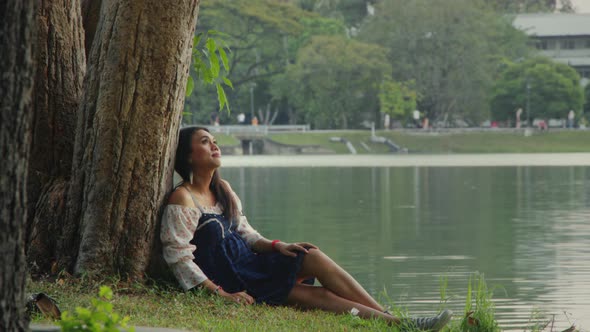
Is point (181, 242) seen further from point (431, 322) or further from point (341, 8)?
point (341, 8)

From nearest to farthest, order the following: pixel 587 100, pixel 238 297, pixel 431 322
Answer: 1. pixel 431 322
2. pixel 238 297
3. pixel 587 100

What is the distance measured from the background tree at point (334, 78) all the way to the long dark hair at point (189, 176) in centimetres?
5728

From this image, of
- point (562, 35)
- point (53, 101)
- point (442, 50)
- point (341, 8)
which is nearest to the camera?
point (53, 101)

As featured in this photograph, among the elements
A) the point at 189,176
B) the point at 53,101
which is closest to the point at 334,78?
the point at 53,101

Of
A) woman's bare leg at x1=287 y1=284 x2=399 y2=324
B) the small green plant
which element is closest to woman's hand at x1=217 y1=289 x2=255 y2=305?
woman's bare leg at x1=287 y1=284 x2=399 y2=324

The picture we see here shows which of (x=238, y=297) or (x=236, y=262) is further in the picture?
(x=236, y=262)

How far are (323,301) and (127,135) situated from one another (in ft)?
4.09

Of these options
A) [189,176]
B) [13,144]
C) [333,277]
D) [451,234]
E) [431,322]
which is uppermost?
[13,144]

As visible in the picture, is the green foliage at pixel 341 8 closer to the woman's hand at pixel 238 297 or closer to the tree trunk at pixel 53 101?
the tree trunk at pixel 53 101

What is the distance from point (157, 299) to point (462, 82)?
2360 inches

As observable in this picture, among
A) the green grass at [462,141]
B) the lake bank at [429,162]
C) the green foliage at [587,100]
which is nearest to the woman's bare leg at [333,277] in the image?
the lake bank at [429,162]

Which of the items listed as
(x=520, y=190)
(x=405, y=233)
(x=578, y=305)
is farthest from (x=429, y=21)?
(x=578, y=305)

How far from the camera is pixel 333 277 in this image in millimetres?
5402

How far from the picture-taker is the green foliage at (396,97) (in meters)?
63.2
